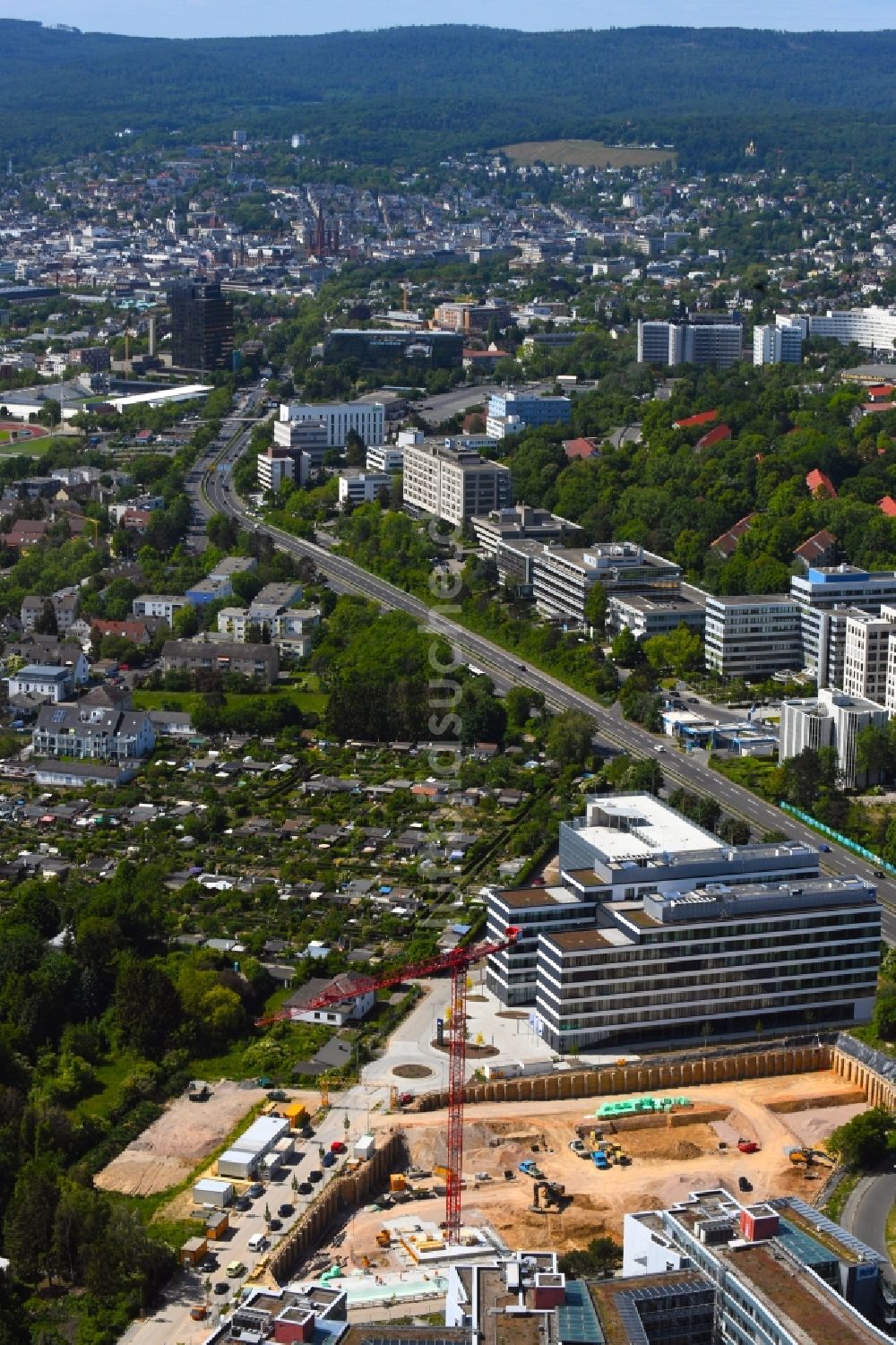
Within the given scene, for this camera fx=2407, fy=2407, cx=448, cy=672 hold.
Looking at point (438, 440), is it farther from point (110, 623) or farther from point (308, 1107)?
point (308, 1107)

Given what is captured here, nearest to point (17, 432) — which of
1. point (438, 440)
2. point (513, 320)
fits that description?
point (438, 440)

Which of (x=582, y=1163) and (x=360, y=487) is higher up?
(x=582, y=1163)

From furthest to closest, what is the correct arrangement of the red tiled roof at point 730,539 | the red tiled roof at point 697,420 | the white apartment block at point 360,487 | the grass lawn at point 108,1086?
the red tiled roof at point 697,420 → the white apartment block at point 360,487 → the red tiled roof at point 730,539 → the grass lawn at point 108,1086

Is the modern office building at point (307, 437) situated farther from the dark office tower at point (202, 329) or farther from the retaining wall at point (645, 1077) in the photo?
the retaining wall at point (645, 1077)

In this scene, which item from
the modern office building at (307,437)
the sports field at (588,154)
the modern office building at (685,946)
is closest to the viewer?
the modern office building at (685,946)

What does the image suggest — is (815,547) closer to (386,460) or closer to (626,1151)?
(386,460)

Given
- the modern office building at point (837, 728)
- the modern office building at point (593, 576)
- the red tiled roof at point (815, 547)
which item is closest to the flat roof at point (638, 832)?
the modern office building at point (837, 728)

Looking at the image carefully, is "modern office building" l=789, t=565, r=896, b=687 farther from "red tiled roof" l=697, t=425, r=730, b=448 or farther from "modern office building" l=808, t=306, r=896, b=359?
"modern office building" l=808, t=306, r=896, b=359

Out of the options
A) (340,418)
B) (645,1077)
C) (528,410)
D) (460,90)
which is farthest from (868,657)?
(460,90)
